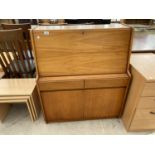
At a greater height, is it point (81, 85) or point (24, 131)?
point (81, 85)

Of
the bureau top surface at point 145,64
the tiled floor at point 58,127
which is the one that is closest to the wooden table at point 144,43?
the bureau top surface at point 145,64

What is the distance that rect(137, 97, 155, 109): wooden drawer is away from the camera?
3.79ft

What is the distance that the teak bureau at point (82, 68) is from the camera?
1041mm

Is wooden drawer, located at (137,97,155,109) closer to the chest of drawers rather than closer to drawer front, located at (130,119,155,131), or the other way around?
the chest of drawers

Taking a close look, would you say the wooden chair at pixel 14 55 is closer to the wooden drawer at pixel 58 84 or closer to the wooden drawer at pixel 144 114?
the wooden drawer at pixel 58 84

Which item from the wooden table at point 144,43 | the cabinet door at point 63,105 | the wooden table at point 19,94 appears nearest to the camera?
the cabinet door at point 63,105

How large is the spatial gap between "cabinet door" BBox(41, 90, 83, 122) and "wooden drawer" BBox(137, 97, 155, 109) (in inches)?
22.4

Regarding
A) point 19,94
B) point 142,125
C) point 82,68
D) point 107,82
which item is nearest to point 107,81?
Answer: point 107,82

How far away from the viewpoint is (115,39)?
108cm

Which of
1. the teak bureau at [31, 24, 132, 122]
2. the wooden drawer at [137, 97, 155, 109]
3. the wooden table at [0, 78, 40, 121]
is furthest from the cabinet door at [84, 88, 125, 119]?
the wooden table at [0, 78, 40, 121]

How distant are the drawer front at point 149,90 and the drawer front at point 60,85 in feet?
1.81
